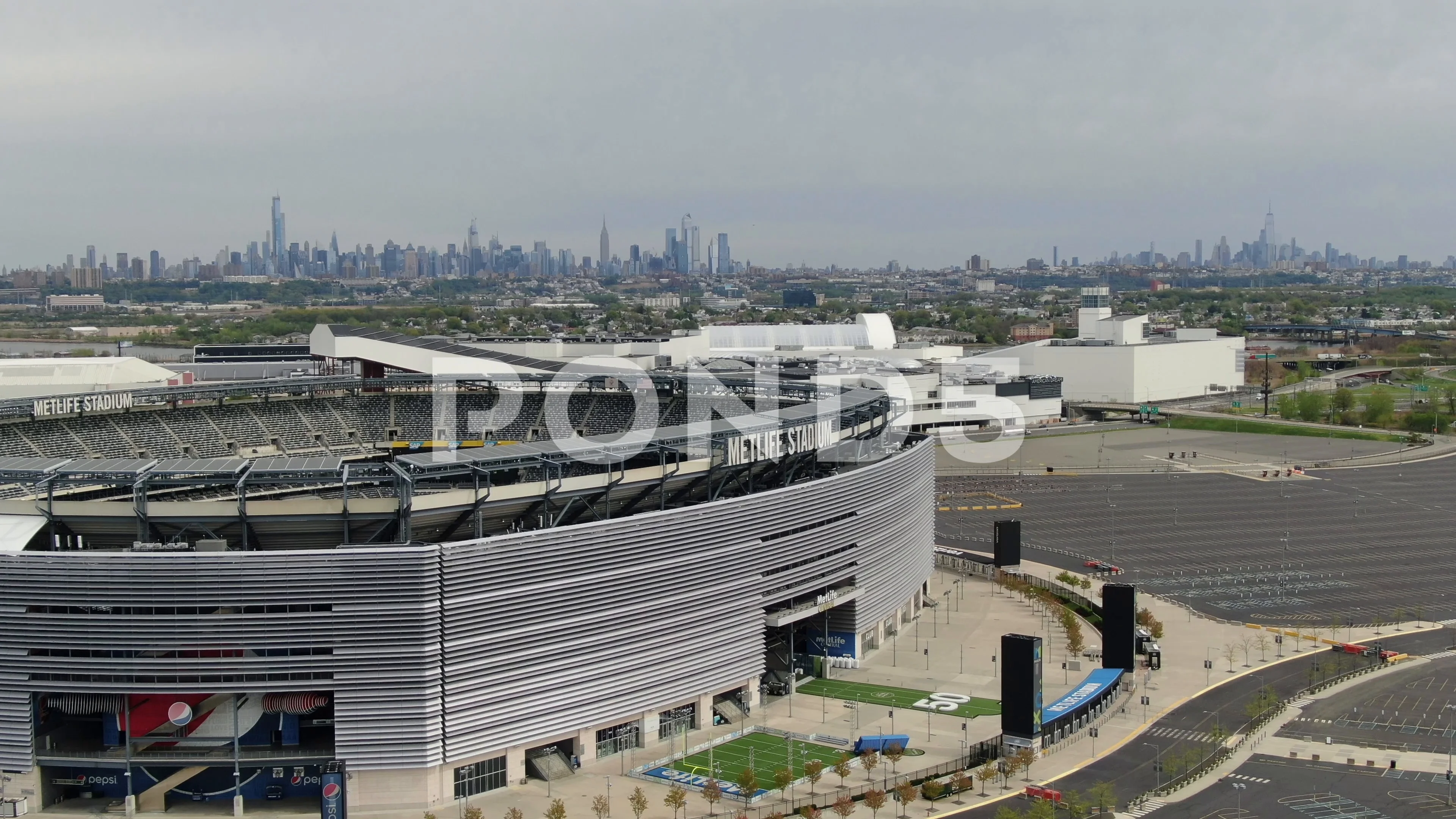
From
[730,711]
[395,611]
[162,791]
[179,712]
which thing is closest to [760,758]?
[730,711]

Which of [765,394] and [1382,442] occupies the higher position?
[765,394]

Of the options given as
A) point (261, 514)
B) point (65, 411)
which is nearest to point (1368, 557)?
point (261, 514)

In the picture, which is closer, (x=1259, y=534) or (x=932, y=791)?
(x=932, y=791)

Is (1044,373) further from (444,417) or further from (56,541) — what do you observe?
(56,541)

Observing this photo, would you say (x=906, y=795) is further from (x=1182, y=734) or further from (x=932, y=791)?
(x=1182, y=734)

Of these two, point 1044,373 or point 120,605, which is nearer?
point 120,605

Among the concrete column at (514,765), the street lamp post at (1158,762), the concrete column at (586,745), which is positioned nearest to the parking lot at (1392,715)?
the street lamp post at (1158,762)

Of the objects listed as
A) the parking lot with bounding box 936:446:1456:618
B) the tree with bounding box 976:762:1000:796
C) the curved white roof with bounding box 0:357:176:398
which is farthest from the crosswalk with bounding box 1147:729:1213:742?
the curved white roof with bounding box 0:357:176:398
